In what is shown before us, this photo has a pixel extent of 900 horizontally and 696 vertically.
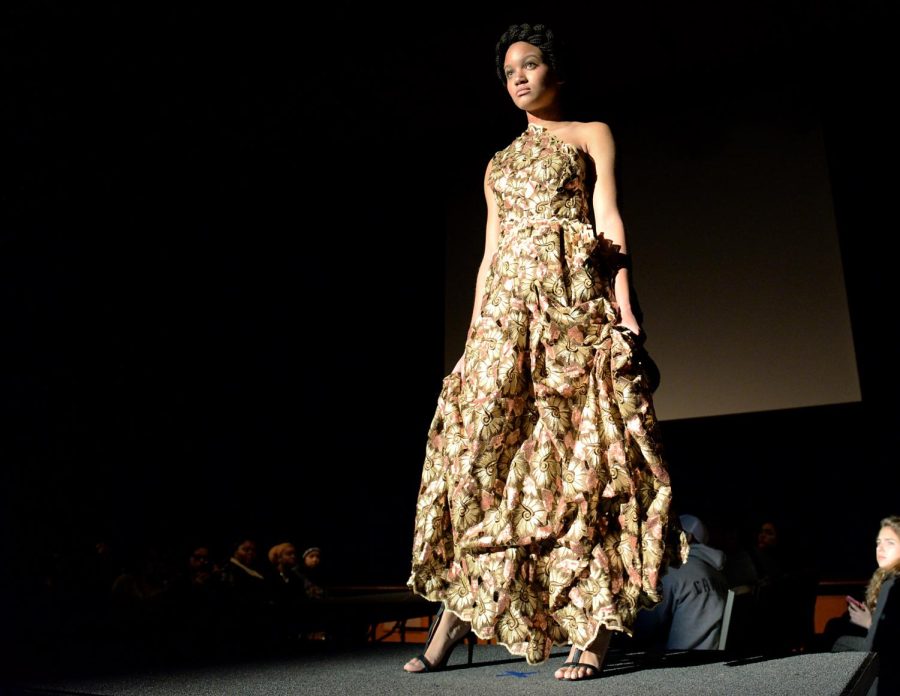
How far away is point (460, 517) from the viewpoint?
1.73 metres

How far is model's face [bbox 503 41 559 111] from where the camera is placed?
1.95 m

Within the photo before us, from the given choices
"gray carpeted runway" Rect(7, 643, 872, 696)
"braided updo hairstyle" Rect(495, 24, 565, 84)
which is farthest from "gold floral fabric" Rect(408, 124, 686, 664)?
"braided updo hairstyle" Rect(495, 24, 565, 84)

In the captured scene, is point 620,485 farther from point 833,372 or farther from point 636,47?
point 636,47

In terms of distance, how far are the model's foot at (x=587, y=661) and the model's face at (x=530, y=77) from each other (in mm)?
1223

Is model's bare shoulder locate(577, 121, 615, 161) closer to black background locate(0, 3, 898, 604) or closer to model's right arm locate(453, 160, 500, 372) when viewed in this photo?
model's right arm locate(453, 160, 500, 372)

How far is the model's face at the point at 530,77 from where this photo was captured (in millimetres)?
1949

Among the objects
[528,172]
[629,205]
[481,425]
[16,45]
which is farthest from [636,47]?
[481,425]

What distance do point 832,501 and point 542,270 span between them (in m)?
4.97

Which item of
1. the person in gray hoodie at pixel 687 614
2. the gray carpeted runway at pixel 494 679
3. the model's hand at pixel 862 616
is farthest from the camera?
the model's hand at pixel 862 616

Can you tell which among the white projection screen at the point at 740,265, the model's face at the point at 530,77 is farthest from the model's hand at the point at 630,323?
the white projection screen at the point at 740,265

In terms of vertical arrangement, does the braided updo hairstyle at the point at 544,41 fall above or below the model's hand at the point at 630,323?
above

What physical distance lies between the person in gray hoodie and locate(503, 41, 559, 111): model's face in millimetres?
1298

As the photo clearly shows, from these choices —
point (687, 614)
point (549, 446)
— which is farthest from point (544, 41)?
point (687, 614)

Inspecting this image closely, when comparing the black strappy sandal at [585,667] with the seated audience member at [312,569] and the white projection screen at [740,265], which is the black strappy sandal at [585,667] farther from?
the seated audience member at [312,569]
